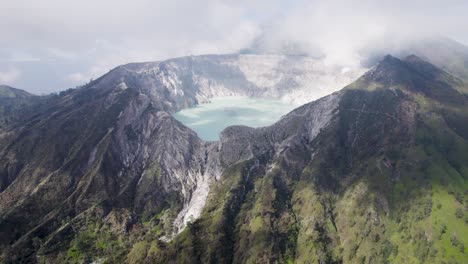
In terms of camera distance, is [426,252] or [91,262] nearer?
[426,252]

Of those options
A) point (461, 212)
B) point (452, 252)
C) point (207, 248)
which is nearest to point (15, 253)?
point (207, 248)

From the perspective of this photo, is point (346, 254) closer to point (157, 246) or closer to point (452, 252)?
point (452, 252)

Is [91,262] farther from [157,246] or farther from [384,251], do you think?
[384,251]

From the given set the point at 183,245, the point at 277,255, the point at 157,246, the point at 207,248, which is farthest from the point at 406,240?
the point at 157,246

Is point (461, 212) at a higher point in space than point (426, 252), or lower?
higher

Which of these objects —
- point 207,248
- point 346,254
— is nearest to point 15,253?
point 207,248

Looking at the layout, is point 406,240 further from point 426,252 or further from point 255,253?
point 255,253

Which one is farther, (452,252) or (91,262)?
(91,262)
